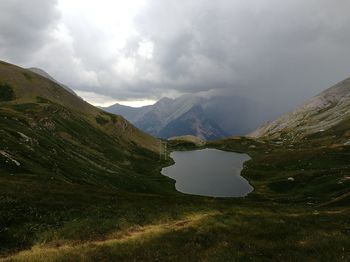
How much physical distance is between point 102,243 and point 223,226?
13511 millimetres

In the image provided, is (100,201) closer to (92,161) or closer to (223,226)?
(223,226)

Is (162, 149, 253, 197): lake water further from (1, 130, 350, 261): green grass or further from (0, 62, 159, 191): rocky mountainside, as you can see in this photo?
(1, 130, 350, 261): green grass

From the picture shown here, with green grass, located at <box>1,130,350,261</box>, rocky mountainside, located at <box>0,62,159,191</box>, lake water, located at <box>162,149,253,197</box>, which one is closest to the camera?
green grass, located at <box>1,130,350,261</box>

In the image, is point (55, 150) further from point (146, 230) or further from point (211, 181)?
point (211, 181)

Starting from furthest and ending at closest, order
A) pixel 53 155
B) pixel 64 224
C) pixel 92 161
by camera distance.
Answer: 1. pixel 92 161
2. pixel 53 155
3. pixel 64 224

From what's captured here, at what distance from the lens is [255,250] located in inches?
1215

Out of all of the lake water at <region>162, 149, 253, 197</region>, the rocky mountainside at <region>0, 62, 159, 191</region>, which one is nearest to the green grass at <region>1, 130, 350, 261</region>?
the rocky mountainside at <region>0, 62, 159, 191</region>

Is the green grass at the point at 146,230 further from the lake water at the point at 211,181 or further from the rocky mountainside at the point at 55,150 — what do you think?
the lake water at the point at 211,181

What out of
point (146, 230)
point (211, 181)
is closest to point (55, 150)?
point (146, 230)

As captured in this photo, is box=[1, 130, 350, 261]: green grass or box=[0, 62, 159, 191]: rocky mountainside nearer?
box=[1, 130, 350, 261]: green grass

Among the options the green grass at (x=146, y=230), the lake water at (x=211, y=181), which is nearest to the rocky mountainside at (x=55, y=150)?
the green grass at (x=146, y=230)

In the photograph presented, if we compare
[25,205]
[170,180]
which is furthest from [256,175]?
[25,205]

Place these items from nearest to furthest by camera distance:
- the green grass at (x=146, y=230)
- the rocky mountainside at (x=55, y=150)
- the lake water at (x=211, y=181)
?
the green grass at (x=146, y=230)
the rocky mountainside at (x=55, y=150)
the lake water at (x=211, y=181)

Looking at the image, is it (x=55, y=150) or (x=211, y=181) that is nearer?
(x=55, y=150)
